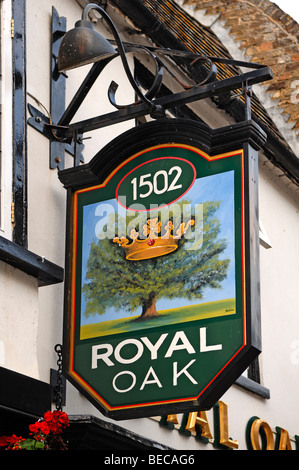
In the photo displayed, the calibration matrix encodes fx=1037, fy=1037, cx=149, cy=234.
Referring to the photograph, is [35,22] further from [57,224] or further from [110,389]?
[110,389]

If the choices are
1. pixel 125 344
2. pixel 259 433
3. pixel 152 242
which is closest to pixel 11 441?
pixel 125 344

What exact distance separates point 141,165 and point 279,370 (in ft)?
14.6

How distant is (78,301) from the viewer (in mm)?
7195

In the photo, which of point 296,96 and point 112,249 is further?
point 296,96

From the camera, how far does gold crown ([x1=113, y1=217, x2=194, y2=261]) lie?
23.1 feet

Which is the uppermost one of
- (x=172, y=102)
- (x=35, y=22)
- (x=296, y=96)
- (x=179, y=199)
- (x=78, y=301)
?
(x=296, y=96)

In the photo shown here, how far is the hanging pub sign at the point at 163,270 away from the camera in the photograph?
6.64 metres

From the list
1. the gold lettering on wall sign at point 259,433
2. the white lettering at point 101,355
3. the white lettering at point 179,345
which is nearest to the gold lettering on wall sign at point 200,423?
the gold lettering on wall sign at point 259,433

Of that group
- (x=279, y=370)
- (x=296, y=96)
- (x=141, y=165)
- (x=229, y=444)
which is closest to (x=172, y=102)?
(x=141, y=165)

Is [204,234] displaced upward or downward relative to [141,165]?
downward

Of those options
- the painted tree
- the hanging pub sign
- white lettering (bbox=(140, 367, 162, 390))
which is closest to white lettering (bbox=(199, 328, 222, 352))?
the hanging pub sign

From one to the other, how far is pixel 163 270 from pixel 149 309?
0.96 feet

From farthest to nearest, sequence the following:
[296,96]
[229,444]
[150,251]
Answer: [296,96], [229,444], [150,251]

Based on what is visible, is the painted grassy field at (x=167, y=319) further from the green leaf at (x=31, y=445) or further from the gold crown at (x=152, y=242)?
the green leaf at (x=31, y=445)
